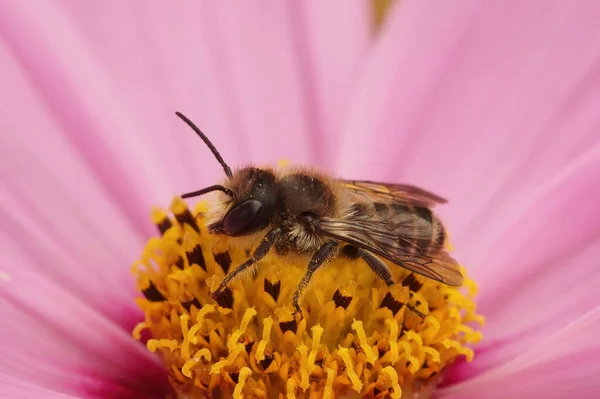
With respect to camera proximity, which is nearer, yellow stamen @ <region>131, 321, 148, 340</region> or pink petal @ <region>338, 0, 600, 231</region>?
yellow stamen @ <region>131, 321, 148, 340</region>

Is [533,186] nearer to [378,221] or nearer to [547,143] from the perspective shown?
[547,143]

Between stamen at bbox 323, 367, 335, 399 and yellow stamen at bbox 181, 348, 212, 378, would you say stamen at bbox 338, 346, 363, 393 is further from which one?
yellow stamen at bbox 181, 348, 212, 378

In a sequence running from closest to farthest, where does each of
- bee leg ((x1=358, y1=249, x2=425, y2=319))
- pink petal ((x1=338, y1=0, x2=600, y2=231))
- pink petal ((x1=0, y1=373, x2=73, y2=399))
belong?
pink petal ((x1=0, y1=373, x2=73, y2=399))
bee leg ((x1=358, y1=249, x2=425, y2=319))
pink petal ((x1=338, y1=0, x2=600, y2=231))

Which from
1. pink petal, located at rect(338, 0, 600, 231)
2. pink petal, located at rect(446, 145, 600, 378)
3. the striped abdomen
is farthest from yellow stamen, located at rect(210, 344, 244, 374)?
pink petal, located at rect(338, 0, 600, 231)

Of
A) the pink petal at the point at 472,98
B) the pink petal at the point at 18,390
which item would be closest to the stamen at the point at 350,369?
the pink petal at the point at 18,390

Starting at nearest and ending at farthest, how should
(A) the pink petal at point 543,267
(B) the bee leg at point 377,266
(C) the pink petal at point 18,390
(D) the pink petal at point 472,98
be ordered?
(C) the pink petal at point 18,390 < (B) the bee leg at point 377,266 < (A) the pink petal at point 543,267 < (D) the pink petal at point 472,98

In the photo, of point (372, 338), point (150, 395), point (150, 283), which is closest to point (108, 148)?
point (150, 283)

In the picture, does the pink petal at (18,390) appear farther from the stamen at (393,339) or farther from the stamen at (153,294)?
the stamen at (393,339)

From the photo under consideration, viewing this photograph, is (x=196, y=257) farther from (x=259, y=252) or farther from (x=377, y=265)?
(x=377, y=265)
